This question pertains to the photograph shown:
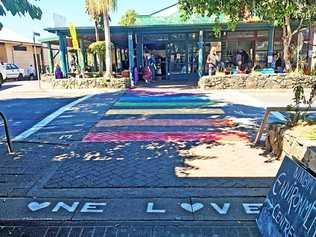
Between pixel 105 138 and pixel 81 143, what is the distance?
609mm

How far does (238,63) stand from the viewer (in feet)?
74.1

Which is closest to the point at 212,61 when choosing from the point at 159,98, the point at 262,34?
the point at 262,34

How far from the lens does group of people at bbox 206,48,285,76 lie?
20547 mm

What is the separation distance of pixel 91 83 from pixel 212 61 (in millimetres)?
7448

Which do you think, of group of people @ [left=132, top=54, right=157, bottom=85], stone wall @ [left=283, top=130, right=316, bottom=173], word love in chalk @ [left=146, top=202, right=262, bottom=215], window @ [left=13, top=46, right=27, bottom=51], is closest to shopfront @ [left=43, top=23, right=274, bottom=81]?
group of people @ [left=132, top=54, right=157, bottom=85]

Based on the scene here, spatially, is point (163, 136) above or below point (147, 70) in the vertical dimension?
below

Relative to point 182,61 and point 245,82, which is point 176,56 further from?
point 245,82

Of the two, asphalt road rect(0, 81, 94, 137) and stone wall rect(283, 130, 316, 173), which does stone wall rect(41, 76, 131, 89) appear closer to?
asphalt road rect(0, 81, 94, 137)

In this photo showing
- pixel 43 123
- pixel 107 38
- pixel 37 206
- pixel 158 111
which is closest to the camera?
pixel 37 206

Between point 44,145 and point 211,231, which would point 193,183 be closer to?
point 211,231

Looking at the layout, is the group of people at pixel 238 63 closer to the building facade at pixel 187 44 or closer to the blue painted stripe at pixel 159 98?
the building facade at pixel 187 44

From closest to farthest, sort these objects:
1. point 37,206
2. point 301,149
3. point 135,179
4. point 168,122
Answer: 1. point 37,206
2. point 301,149
3. point 135,179
4. point 168,122

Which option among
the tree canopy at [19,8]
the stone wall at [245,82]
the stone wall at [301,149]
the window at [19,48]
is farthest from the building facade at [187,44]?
the tree canopy at [19,8]

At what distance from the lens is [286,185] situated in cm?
315
